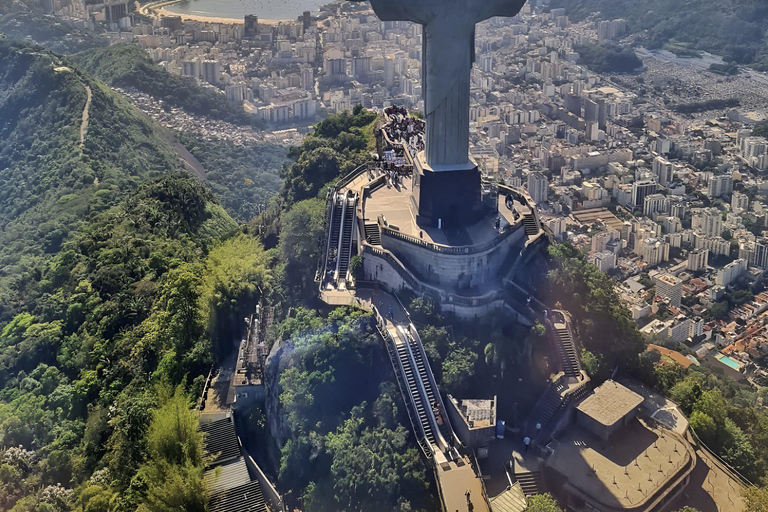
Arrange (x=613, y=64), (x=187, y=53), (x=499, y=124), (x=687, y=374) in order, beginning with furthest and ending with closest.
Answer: (x=613, y=64)
(x=187, y=53)
(x=499, y=124)
(x=687, y=374)

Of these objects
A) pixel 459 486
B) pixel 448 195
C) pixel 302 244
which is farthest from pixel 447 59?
pixel 459 486

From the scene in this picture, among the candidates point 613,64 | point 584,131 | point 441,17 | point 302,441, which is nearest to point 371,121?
point 441,17

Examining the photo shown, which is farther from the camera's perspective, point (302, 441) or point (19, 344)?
point (19, 344)

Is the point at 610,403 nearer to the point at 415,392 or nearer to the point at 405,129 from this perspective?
the point at 415,392

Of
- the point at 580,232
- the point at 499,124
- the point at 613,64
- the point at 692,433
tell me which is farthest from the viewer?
the point at 613,64

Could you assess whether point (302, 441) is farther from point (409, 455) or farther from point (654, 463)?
point (654, 463)

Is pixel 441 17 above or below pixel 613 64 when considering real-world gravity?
above

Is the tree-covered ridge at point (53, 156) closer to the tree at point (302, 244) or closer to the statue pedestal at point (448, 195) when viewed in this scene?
the tree at point (302, 244)
